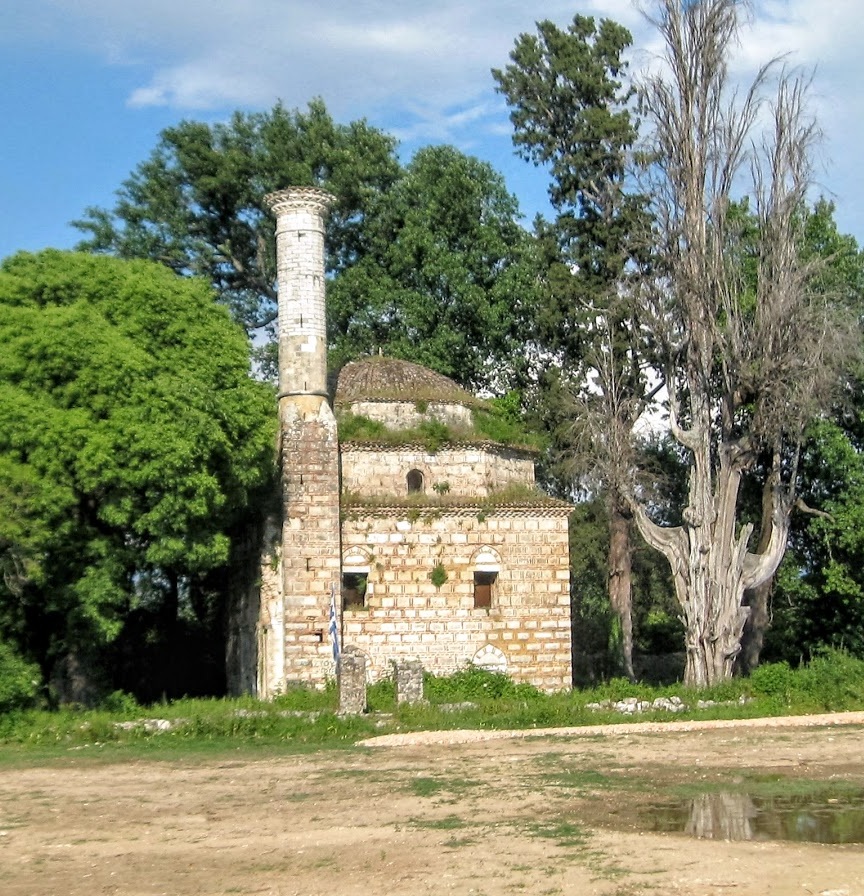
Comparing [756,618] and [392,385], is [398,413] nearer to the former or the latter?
[392,385]

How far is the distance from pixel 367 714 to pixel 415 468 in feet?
22.0

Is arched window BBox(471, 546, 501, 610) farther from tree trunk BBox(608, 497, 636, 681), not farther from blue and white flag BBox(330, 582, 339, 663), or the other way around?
tree trunk BBox(608, 497, 636, 681)

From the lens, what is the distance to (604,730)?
2097 cm

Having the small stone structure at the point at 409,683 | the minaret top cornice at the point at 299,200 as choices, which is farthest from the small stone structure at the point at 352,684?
the minaret top cornice at the point at 299,200

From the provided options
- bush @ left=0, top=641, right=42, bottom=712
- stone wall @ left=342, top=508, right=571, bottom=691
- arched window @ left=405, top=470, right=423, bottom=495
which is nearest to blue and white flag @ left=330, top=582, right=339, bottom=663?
stone wall @ left=342, top=508, right=571, bottom=691

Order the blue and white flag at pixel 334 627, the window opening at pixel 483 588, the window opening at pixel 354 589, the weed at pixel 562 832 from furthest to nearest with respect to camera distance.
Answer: the window opening at pixel 483 588 → the window opening at pixel 354 589 → the blue and white flag at pixel 334 627 → the weed at pixel 562 832

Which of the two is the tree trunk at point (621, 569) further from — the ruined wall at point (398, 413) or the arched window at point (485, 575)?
the ruined wall at point (398, 413)

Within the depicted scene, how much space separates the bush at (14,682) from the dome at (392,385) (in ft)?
30.4

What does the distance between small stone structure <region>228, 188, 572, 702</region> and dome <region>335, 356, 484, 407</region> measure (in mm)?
382

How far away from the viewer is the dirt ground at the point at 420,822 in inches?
402

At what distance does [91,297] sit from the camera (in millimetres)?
24266

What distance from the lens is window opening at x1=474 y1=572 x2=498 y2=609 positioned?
2705 cm

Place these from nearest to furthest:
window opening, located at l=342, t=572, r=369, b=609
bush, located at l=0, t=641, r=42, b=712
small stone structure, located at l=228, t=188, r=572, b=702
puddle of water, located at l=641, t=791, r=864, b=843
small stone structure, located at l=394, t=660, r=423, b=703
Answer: puddle of water, located at l=641, t=791, r=864, b=843 < bush, located at l=0, t=641, r=42, b=712 < small stone structure, located at l=394, t=660, r=423, b=703 < small stone structure, located at l=228, t=188, r=572, b=702 < window opening, located at l=342, t=572, r=369, b=609

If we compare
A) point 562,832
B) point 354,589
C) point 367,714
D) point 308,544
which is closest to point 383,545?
point 354,589
